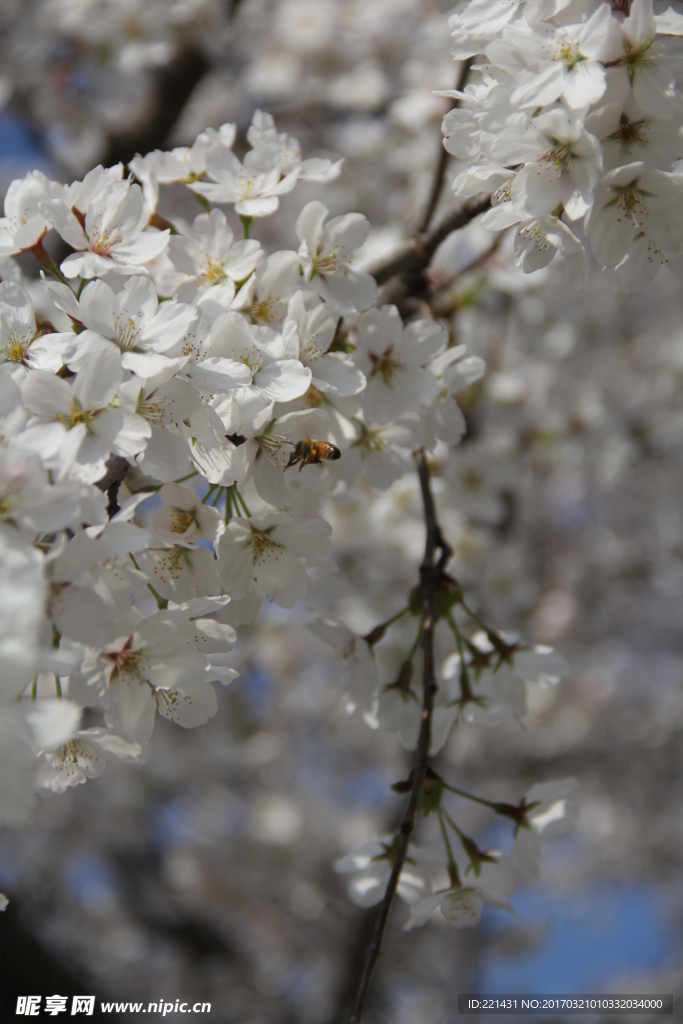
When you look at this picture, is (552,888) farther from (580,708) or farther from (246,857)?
(246,857)

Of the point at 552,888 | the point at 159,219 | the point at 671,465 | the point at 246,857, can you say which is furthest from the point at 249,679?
the point at 552,888

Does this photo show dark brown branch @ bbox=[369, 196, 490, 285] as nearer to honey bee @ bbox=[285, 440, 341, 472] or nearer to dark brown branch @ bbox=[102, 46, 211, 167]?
honey bee @ bbox=[285, 440, 341, 472]

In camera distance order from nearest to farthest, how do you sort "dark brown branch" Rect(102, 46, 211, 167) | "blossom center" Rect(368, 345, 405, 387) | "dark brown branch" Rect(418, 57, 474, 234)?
"blossom center" Rect(368, 345, 405, 387), "dark brown branch" Rect(418, 57, 474, 234), "dark brown branch" Rect(102, 46, 211, 167)

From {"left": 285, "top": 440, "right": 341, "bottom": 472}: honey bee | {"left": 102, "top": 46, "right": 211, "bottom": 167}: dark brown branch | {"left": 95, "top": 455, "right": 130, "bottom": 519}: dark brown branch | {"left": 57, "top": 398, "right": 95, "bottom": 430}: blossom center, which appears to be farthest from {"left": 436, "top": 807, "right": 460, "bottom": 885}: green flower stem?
{"left": 102, "top": 46, "right": 211, "bottom": 167}: dark brown branch

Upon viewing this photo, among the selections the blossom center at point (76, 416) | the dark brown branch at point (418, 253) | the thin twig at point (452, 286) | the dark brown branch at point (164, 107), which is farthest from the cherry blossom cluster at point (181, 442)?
the dark brown branch at point (164, 107)

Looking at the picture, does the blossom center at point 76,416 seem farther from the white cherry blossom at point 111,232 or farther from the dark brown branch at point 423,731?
the dark brown branch at point 423,731

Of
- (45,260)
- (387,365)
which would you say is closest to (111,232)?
(45,260)
